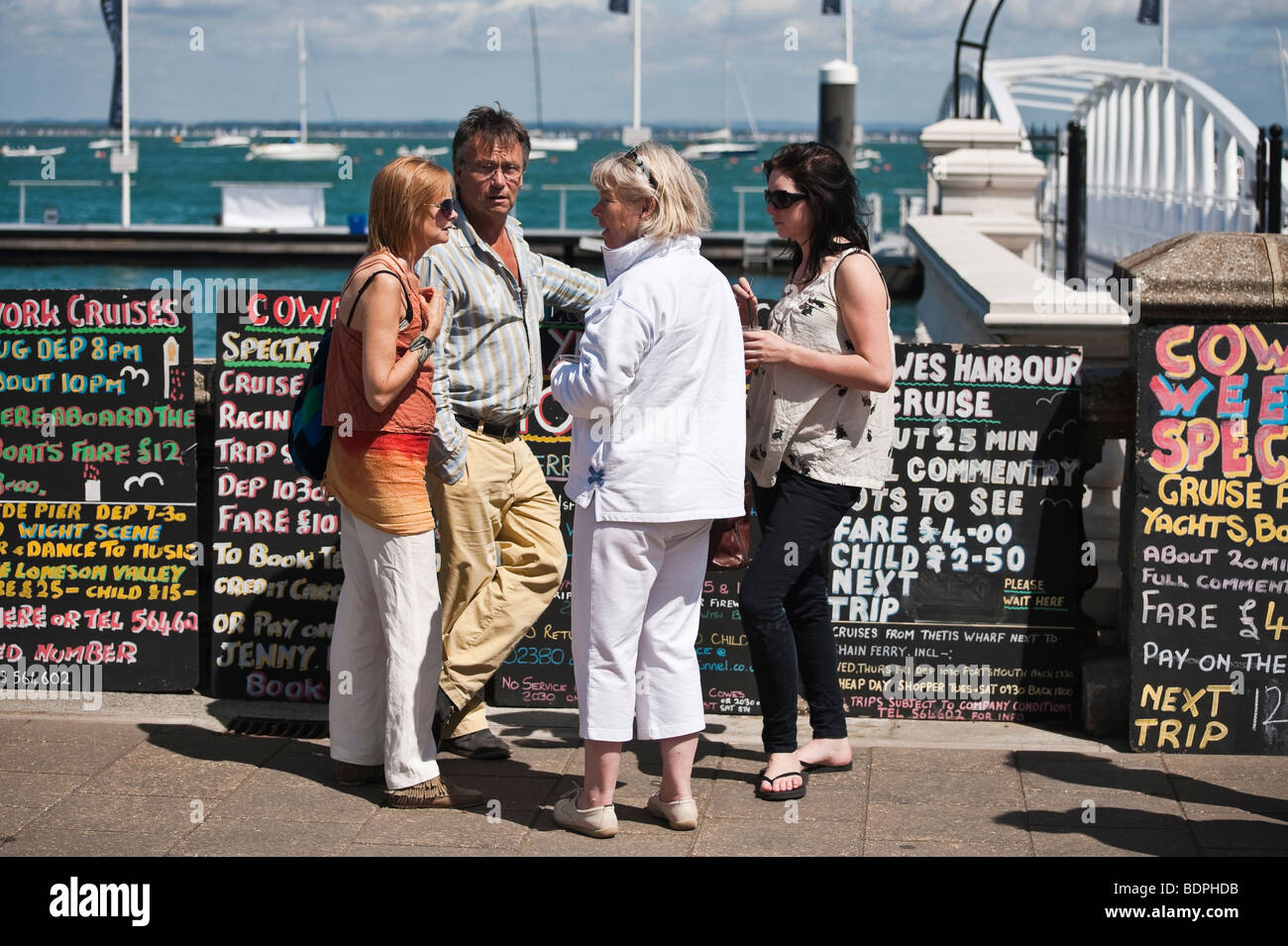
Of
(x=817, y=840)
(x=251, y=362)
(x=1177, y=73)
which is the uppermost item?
(x=1177, y=73)

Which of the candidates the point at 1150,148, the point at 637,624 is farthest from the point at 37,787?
the point at 1150,148

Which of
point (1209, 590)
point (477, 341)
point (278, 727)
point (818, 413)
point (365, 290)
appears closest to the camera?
point (365, 290)

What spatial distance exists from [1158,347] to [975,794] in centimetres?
158

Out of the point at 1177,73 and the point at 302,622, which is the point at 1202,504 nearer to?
the point at 302,622

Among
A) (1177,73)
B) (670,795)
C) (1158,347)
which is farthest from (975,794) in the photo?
(1177,73)

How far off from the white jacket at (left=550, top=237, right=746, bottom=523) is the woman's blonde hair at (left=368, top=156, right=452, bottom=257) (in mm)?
598

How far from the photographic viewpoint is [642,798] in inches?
188

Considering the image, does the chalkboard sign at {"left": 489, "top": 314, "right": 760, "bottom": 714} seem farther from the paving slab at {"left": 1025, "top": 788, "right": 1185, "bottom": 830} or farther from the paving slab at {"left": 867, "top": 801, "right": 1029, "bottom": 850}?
the paving slab at {"left": 1025, "top": 788, "right": 1185, "bottom": 830}

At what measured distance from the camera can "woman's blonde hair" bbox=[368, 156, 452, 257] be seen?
4.43 metres

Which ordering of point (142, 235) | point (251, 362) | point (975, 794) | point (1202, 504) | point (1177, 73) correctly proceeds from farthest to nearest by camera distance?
point (142, 235) → point (1177, 73) → point (251, 362) → point (1202, 504) → point (975, 794)

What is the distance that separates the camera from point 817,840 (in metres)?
4.41

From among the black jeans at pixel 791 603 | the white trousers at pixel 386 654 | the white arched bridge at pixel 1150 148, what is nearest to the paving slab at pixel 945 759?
the black jeans at pixel 791 603

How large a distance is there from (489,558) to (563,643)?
31.5 inches

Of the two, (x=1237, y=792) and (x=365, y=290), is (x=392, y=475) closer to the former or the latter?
(x=365, y=290)
